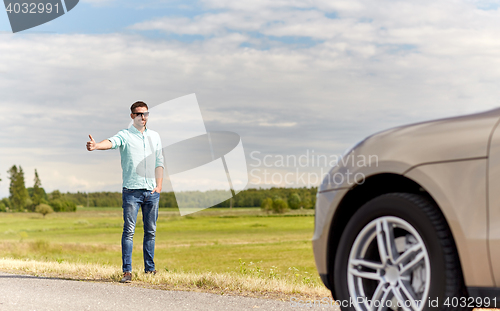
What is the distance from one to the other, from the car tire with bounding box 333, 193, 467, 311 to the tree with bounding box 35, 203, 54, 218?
459ft

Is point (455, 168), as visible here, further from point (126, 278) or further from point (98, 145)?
point (126, 278)

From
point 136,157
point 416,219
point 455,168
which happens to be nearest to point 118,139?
point 136,157

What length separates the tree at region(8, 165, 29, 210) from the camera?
5531 inches

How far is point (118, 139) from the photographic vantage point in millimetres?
6398

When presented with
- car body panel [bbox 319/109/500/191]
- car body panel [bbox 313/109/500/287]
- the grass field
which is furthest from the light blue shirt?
the grass field

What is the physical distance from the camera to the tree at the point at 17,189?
140500mm

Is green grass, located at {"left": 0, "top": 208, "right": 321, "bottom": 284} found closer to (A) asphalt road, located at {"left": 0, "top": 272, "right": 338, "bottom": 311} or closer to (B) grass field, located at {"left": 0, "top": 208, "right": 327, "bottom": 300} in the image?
(B) grass field, located at {"left": 0, "top": 208, "right": 327, "bottom": 300}

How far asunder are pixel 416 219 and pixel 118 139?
4719 mm

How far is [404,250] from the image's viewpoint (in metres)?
2.77

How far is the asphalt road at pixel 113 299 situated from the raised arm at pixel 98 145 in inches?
69.8

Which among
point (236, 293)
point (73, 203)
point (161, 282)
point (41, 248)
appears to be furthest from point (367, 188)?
point (73, 203)

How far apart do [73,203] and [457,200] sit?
14657cm

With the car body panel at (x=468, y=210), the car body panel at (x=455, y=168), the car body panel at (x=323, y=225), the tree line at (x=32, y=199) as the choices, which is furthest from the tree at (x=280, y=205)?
the car body panel at (x=468, y=210)

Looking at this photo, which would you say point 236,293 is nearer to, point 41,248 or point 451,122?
point 451,122
